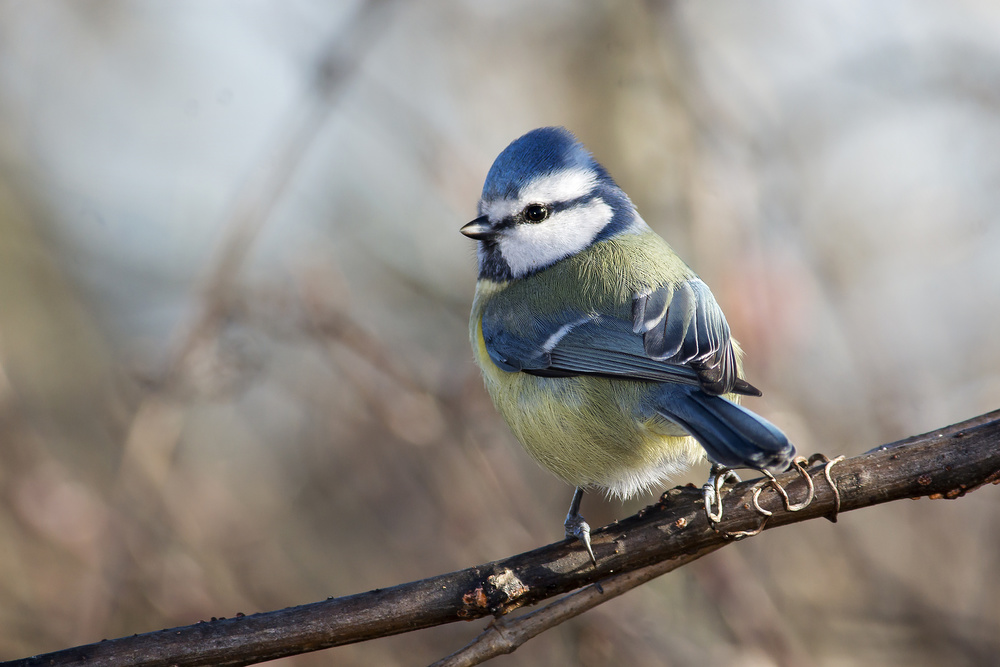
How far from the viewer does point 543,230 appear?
7.55ft

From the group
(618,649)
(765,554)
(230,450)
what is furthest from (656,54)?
(230,450)

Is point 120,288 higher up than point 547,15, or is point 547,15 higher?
point 547,15

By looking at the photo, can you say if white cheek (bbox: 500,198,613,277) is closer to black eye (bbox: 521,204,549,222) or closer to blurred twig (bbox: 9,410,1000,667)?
black eye (bbox: 521,204,549,222)

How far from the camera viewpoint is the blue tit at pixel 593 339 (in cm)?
168

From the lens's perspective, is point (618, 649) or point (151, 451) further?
point (151, 451)

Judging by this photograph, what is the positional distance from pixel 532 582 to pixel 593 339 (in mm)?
658

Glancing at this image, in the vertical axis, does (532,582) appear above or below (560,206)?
below

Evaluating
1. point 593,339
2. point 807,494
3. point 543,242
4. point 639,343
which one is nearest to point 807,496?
point 807,494

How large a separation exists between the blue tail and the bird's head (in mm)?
716

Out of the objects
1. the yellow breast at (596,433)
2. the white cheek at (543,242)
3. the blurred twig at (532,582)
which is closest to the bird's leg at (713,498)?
the blurred twig at (532,582)

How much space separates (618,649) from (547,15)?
145 inches

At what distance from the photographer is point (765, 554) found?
3.15 m

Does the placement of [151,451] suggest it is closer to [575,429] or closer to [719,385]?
[575,429]

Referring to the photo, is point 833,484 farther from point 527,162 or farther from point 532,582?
point 527,162
